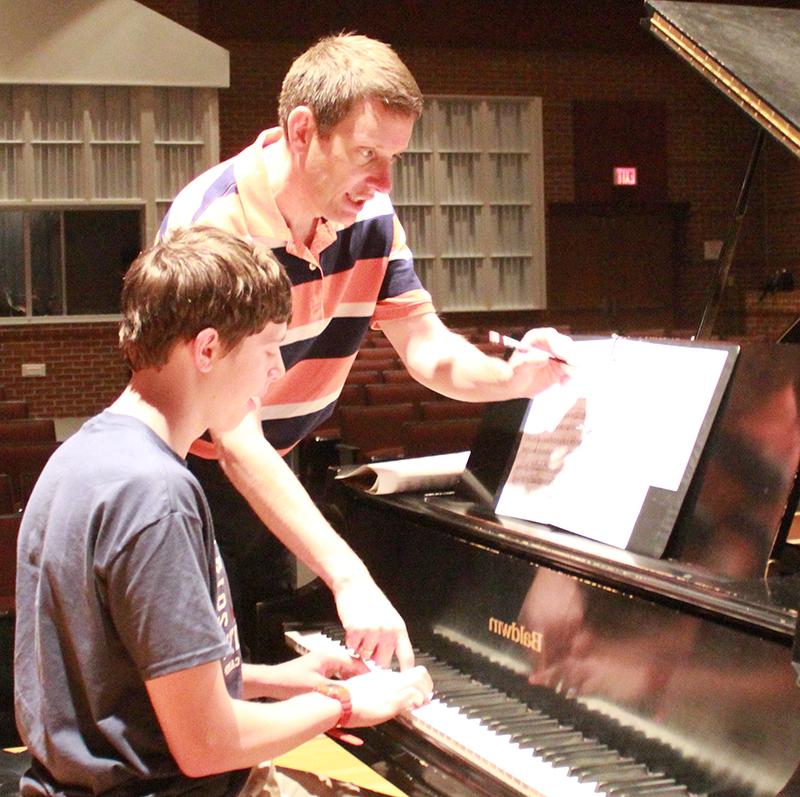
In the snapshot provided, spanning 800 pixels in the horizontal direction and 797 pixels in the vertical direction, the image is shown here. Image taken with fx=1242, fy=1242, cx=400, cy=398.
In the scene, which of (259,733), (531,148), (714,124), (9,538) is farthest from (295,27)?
(259,733)

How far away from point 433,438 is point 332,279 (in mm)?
3490

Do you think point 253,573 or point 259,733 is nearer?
point 259,733

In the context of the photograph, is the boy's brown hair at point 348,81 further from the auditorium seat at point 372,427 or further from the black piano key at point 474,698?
the auditorium seat at point 372,427

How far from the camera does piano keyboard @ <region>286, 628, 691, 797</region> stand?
1.81m

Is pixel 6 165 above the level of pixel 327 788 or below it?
above

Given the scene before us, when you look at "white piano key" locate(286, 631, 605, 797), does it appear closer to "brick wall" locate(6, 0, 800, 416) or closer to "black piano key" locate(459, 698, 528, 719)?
"black piano key" locate(459, 698, 528, 719)

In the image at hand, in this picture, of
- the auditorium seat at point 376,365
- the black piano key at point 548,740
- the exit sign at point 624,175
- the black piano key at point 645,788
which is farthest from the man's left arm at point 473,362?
the exit sign at point 624,175

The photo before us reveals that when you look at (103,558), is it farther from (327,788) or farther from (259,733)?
(327,788)

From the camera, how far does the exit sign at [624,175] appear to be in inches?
591

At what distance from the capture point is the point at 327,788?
7.14ft

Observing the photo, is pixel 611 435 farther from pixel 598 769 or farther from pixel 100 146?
pixel 100 146

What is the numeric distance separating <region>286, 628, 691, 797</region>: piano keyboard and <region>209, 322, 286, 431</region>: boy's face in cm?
60

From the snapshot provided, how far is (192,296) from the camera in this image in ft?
4.96

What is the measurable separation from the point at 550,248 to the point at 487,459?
12.5 metres
